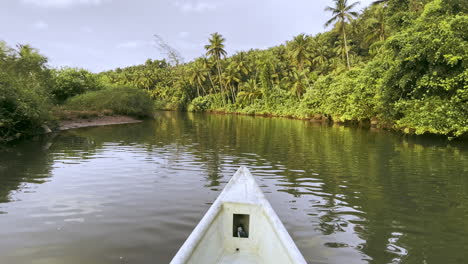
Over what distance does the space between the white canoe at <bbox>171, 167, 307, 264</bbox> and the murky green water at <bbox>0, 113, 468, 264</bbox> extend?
0.94 metres

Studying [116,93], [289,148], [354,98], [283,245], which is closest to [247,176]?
[283,245]

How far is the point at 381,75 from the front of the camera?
26.1m

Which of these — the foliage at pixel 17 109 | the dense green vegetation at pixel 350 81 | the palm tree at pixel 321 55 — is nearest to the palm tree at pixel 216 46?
the dense green vegetation at pixel 350 81

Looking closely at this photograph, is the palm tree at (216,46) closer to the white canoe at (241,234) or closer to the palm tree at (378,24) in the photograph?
the palm tree at (378,24)

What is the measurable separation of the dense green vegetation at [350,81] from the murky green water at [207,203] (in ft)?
19.6

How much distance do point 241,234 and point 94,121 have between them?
3297 centimetres

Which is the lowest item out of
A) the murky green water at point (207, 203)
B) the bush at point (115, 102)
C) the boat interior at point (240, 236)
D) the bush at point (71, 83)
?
the murky green water at point (207, 203)

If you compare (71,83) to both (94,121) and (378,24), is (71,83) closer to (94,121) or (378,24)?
(94,121)

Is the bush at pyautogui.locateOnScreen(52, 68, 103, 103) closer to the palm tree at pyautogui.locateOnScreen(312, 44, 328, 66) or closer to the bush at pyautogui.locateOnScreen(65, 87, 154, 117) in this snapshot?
the bush at pyautogui.locateOnScreen(65, 87, 154, 117)

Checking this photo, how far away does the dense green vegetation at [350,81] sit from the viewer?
17.8 meters

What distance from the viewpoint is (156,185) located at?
885 centimetres

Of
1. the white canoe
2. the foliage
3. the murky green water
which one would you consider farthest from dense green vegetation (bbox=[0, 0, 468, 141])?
the white canoe

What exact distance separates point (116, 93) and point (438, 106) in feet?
122

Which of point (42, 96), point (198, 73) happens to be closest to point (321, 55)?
point (198, 73)
